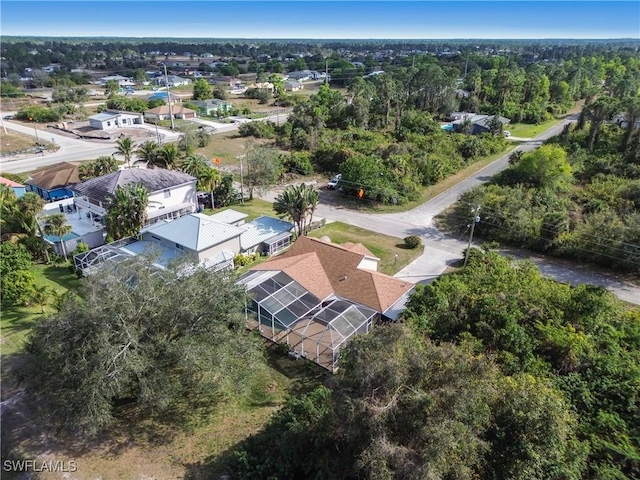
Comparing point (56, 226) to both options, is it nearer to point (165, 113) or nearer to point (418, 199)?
point (418, 199)

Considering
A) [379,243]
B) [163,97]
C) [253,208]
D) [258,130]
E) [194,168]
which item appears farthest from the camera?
[163,97]

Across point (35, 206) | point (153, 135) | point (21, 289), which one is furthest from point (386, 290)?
point (153, 135)

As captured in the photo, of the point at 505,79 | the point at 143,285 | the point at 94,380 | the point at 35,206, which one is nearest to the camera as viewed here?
the point at 94,380

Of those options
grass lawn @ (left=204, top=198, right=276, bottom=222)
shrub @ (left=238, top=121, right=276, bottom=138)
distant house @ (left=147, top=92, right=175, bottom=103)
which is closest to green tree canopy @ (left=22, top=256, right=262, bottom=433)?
grass lawn @ (left=204, top=198, right=276, bottom=222)

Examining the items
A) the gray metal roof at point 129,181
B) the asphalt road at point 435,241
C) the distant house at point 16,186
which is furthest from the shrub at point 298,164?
the distant house at point 16,186

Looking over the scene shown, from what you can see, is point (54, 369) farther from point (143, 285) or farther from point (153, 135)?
point (153, 135)

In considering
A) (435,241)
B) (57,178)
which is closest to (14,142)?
(57,178)
